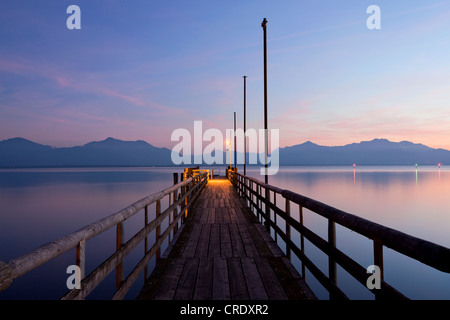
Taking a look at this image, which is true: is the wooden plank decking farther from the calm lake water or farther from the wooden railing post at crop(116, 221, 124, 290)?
the calm lake water

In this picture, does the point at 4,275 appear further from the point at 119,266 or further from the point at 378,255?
the point at 378,255

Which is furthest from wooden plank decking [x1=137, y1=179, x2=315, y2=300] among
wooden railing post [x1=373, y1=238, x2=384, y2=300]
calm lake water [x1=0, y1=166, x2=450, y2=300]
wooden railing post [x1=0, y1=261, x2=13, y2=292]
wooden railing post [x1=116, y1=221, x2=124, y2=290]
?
calm lake water [x1=0, y1=166, x2=450, y2=300]

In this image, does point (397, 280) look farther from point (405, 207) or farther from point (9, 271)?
point (405, 207)

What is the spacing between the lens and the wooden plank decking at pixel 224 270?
3.86 metres

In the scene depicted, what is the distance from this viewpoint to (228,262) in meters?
5.19

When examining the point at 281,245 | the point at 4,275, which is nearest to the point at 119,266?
the point at 4,275

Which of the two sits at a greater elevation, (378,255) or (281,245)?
(378,255)

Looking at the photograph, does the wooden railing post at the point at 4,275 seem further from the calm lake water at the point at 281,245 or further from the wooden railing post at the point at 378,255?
the calm lake water at the point at 281,245

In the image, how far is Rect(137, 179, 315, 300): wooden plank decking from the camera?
386 cm

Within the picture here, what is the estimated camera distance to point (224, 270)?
4.77m

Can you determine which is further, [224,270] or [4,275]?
[224,270]

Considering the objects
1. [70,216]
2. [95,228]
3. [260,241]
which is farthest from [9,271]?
[70,216]

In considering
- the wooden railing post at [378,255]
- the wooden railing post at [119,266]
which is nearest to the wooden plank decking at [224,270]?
the wooden railing post at [119,266]
